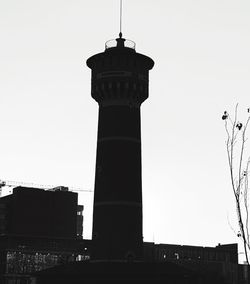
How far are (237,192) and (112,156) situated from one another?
3246 centimetres

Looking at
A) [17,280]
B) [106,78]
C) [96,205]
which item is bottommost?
[17,280]

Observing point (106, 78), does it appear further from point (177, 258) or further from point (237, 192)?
point (177, 258)

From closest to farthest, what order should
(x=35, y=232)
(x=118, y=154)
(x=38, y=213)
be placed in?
(x=118, y=154)
(x=38, y=213)
(x=35, y=232)

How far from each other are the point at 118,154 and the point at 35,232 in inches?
3220

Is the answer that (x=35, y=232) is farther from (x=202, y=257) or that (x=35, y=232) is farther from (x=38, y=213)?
(x=202, y=257)

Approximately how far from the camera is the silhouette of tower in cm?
4528

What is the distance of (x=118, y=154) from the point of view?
153 feet

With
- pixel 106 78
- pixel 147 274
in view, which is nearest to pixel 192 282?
pixel 147 274

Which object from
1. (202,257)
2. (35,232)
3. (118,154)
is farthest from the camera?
(35,232)

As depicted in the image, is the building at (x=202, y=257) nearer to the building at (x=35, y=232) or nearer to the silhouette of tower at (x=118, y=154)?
the building at (x=35, y=232)

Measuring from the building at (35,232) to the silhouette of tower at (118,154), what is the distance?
191 ft

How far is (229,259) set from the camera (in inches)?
4875

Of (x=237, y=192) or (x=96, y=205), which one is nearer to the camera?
(x=237, y=192)

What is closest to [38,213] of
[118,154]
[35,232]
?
[35,232]
